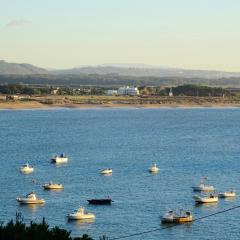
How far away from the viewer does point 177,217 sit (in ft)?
145

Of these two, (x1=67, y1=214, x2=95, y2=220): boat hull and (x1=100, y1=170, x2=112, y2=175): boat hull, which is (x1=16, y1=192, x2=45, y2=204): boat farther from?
(x1=100, y1=170, x2=112, y2=175): boat hull

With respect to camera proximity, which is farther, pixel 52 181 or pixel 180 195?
pixel 52 181

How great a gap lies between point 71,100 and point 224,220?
152m

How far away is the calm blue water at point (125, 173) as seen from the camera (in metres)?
44.3

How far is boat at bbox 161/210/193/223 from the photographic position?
144 ft

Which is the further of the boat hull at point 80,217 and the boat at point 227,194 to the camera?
the boat at point 227,194

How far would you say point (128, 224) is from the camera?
43438mm

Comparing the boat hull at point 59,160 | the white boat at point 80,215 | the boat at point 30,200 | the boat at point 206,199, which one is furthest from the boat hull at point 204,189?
the boat hull at point 59,160

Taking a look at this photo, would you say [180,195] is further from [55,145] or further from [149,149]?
[55,145]

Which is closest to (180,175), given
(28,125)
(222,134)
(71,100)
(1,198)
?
(1,198)

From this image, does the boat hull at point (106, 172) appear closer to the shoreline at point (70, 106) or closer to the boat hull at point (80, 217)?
the boat hull at point (80, 217)

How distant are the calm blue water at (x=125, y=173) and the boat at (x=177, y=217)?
48cm

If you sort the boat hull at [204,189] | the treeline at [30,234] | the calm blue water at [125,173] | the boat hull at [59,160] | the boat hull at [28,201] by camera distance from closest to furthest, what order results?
the treeline at [30,234] < the calm blue water at [125,173] < the boat hull at [28,201] < the boat hull at [204,189] < the boat hull at [59,160]

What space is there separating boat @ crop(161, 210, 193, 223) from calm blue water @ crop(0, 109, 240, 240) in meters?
0.48
